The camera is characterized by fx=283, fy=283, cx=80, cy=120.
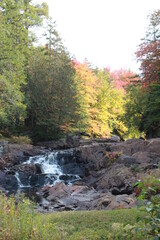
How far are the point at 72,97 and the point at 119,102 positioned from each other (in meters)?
8.33

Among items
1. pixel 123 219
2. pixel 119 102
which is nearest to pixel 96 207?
pixel 123 219

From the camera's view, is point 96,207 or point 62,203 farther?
point 62,203

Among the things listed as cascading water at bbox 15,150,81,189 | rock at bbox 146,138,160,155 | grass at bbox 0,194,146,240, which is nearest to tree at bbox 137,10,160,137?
rock at bbox 146,138,160,155

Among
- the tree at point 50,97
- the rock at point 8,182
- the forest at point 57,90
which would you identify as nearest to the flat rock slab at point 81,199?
the rock at point 8,182

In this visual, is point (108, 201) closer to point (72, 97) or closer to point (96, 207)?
point (96, 207)

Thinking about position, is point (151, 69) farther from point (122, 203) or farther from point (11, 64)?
point (122, 203)

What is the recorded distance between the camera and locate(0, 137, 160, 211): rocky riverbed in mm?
9594

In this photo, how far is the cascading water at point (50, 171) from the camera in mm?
13836

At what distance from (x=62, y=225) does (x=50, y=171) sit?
34.2ft

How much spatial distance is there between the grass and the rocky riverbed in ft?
5.37

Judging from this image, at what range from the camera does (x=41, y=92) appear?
24047mm

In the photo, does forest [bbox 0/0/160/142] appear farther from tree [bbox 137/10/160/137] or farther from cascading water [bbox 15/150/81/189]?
cascading water [bbox 15/150/81/189]

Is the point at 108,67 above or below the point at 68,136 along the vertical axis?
above

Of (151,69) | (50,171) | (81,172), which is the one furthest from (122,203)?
(151,69)
